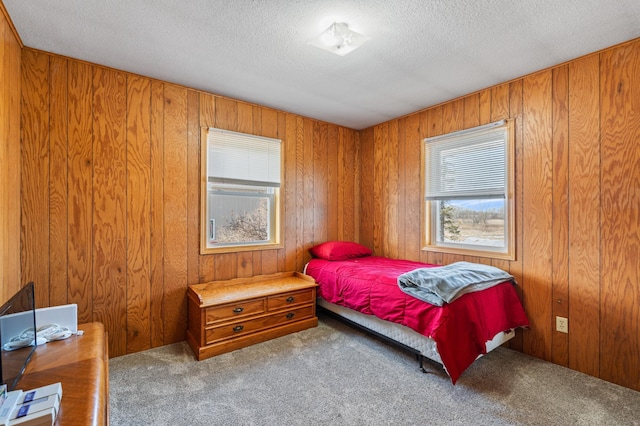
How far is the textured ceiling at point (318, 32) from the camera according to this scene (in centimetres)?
174

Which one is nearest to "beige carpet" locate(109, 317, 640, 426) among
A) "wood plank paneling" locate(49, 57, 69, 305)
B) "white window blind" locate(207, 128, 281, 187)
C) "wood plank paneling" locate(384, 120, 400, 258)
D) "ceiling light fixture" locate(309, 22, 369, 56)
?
"wood plank paneling" locate(49, 57, 69, 305)

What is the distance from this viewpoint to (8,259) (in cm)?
183

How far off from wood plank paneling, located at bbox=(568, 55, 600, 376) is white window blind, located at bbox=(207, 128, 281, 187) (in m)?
2.71

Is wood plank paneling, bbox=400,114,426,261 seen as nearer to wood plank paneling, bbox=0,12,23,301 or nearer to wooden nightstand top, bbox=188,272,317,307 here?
wooden nightstand top, bbox=188,272,317,307

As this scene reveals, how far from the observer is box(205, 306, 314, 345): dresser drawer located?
2.53 m

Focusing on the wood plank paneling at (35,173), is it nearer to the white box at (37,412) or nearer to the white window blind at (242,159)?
the white window blind at (242,159)

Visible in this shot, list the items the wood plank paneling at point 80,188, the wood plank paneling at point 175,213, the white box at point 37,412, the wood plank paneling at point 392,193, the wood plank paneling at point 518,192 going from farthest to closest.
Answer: the wood plank paneling at point 392,193 < the wood plank paneling at point 175,213 < the wood plank paneling at point 518,192 < the wood plank paneling at point 80,188 < the white box at point 37,412

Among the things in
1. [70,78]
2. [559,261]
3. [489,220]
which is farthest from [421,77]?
[70,78]

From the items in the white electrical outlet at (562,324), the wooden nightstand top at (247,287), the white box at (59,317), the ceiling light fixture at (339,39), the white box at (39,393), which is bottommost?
the white electrical outlet at (562,324)

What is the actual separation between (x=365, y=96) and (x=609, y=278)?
2508 mm

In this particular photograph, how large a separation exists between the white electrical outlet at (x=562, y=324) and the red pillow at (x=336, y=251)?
1.97 metres

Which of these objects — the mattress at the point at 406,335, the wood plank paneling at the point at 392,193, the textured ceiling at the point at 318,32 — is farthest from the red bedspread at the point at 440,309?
the textured ceiling at the point at 318,32

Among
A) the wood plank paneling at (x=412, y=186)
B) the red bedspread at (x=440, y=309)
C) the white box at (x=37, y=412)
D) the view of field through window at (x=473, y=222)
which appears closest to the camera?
the white box at (x=37, y=412)

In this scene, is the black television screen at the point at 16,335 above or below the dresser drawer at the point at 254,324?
above
